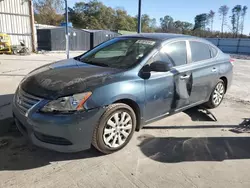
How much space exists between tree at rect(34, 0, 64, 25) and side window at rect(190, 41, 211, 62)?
Answer: 46623 mm

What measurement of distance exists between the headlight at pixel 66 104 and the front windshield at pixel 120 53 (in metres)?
0.93

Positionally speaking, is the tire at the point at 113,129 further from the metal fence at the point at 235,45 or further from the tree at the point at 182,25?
the tree at the point at 182,25

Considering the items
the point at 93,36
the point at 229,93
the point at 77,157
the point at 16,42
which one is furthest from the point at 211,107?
the point at 93,36

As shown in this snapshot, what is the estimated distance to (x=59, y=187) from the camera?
2.44 m

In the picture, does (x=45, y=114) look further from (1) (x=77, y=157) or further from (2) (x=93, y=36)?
(2) (x=93, y=36)

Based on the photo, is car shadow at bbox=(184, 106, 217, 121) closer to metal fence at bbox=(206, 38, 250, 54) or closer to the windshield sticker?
the windshield sticker

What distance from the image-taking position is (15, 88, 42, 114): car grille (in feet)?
8.93

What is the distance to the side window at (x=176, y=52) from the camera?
12.3ft

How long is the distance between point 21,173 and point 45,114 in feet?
2.40

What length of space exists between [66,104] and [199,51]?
286cm

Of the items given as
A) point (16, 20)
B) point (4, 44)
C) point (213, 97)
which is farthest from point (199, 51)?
point (16, 20)

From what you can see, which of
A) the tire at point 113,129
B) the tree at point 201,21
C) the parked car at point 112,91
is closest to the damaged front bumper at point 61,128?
the parked car at point 112,91

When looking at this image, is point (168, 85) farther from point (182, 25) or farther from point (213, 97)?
point (182, 25)

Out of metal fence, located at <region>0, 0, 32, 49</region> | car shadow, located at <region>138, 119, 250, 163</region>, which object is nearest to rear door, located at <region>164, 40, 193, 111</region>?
car shadow, located at <region>138, 119, 250, 163</region>
